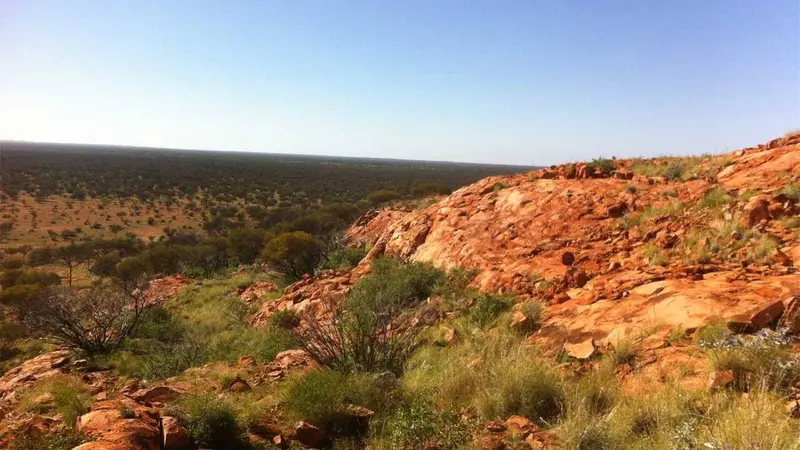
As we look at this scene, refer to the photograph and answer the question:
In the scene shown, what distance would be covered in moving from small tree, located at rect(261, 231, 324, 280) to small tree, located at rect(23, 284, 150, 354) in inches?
212

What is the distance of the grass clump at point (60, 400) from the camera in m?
4.22

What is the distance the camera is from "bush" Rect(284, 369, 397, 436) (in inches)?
165

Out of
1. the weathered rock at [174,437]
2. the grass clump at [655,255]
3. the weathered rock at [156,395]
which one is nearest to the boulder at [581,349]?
the grass clump at [655,255]

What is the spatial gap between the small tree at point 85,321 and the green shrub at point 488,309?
7.42 m

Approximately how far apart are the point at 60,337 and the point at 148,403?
6754 millimetres

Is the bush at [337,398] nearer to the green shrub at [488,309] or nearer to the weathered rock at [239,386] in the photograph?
the weathered rock at [239,386]

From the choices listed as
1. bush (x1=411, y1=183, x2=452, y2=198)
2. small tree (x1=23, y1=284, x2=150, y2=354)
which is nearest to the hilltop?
small tree (x1=23, y1=284, x2=150, y2=354)

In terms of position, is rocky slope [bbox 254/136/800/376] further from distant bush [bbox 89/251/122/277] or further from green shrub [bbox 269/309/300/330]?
distant bush [bbox 89/251/122/277]

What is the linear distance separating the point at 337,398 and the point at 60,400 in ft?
10.2

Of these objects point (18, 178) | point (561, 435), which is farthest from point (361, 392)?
point (18, 178)

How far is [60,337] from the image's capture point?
927 cm

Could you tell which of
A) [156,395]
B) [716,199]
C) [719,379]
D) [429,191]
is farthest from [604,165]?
[429,191]

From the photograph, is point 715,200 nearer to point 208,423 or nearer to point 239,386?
point 239,386

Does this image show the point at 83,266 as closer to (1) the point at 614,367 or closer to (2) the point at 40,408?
(2) the point at 40,408
